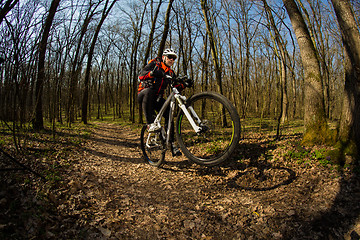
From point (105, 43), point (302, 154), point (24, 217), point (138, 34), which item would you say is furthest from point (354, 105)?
point (105, 43)

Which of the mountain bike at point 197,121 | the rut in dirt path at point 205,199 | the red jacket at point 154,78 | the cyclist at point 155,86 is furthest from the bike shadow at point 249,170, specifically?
the red jacket at point 154,78

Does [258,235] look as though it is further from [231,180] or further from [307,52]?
[307,52]

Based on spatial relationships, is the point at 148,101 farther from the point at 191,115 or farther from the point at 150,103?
the point at 191,115

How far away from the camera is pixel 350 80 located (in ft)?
12.3

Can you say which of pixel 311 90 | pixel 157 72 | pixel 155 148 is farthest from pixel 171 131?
pixel 311 90

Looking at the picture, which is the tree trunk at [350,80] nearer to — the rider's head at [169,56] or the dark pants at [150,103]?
the rider's head at [169,56]

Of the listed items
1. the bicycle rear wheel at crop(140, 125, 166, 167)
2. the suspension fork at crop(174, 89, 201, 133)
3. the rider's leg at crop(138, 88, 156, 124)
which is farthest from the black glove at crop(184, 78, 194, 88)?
the bicycle rear wheel at crop(140, 125, 166, 167)

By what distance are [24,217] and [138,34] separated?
18040mm

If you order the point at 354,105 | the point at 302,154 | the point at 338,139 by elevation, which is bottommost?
the point at 302,154

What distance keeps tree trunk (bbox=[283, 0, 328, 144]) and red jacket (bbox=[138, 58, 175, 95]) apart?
3.44 metres

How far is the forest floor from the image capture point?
231 cm

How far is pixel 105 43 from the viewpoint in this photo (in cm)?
2392

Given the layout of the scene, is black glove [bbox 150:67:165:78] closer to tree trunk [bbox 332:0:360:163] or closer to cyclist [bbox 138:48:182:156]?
cyclist [bbox 138:48:182:156]

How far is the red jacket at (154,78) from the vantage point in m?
3.98
